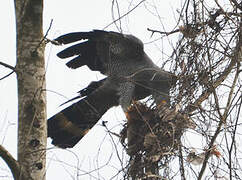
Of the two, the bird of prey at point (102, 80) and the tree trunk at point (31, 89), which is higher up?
the bird of prey at point (102, 80)

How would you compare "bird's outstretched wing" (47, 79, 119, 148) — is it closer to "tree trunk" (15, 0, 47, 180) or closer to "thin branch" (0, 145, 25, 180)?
"tree trunk" (15, 0, 47, 180)

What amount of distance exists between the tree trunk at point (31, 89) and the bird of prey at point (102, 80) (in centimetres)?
125

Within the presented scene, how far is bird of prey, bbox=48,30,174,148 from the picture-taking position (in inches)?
188

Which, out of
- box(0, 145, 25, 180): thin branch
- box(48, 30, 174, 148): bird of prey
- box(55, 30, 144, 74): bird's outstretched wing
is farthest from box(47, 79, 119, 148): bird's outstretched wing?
box(0, 145, 25, 180): thin branch

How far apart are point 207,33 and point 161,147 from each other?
0.82 m

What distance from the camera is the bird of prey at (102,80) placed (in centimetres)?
477

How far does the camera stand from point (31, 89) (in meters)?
3.19

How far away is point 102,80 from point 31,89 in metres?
2.00

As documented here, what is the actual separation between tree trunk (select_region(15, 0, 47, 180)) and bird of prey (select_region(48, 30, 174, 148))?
1246mm

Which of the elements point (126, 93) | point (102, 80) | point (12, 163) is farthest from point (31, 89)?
point (102, 80)

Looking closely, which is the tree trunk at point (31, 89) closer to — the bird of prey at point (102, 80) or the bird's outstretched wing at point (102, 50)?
the bird of prey at point (102, 80)

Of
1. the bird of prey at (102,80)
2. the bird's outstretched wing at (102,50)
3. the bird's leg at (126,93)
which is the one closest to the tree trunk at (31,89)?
the bird of prey at (102,80)

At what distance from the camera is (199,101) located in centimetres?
335

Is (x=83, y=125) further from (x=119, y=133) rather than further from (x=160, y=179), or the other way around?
(x=160, y=179)
